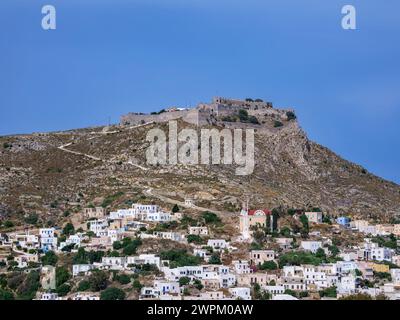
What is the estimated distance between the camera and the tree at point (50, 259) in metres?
47.7

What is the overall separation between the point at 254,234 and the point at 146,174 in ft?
35.0

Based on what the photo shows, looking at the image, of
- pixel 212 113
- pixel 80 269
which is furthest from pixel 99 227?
pixel 212 113

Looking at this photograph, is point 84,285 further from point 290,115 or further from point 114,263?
point 290,115

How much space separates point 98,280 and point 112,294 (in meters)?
2.38

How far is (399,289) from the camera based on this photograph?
43562mm

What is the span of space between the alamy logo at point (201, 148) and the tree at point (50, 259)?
42.8 ft

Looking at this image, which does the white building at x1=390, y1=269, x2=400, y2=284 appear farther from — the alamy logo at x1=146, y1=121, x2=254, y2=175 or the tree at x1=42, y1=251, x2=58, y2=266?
the alamy logo at x1=146, y1=121, x2=254, y2=175

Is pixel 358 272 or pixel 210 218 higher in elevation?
pixel 210 218

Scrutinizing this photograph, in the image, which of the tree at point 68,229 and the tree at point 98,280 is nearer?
the tree at point 98,280

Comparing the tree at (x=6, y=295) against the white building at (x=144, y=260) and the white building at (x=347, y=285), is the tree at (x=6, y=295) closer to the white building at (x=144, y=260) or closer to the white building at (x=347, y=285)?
the white building at (x=144, y=260)

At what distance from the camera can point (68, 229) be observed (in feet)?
173

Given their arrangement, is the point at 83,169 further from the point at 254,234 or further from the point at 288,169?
the point at 254,234

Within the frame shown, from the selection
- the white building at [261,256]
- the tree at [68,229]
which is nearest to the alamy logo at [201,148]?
the tree at [68,229]
